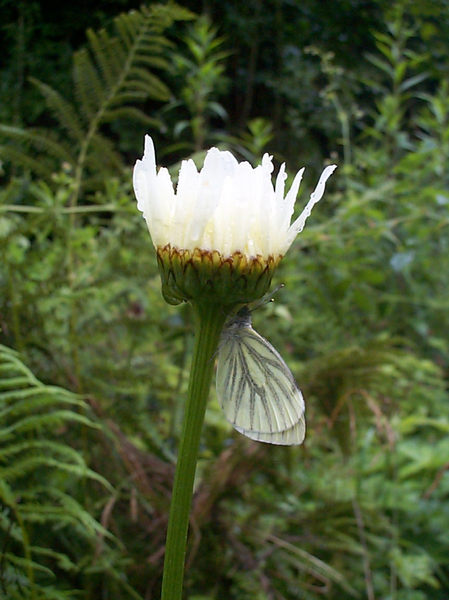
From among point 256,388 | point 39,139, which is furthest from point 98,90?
point 256,388

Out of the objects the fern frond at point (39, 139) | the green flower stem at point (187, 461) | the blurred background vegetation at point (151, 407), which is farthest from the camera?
the fern frond at point (39, 139)

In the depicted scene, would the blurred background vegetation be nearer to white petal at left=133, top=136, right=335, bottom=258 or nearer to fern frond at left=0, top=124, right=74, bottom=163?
fern frond at left=0, top=124, right=74, bottom=163

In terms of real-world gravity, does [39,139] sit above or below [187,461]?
above

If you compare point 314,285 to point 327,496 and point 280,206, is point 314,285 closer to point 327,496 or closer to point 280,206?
point 327,496

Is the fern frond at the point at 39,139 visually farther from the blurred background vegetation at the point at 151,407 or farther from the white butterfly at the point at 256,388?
the white butterfly at the point at 256,388

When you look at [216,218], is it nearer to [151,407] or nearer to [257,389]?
[257,389]

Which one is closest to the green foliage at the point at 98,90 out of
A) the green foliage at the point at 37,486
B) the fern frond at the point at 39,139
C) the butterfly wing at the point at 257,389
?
the fern frond at the point at 39,139
